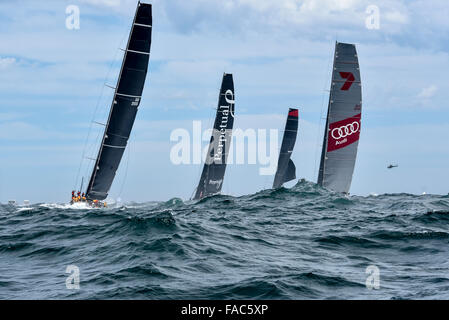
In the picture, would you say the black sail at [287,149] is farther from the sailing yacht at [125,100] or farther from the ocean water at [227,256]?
the ocean water at [227,256]

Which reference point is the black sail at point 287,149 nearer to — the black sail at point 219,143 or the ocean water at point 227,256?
the black sail at point 219,143

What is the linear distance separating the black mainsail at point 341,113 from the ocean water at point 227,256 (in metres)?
17.4

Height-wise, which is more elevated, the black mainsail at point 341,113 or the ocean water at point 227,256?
the black mainsail at point 341,113

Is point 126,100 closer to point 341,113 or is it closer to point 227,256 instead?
point 341,113

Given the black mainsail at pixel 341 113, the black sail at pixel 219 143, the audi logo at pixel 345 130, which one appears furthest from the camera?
the black sail at pixel 219 143

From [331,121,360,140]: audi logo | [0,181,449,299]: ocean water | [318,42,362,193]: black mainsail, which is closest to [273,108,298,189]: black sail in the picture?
[318,42,362,193]: black mainsail

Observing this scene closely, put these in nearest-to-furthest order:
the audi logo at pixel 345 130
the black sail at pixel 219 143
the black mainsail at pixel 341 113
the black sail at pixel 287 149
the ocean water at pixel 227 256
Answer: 1. the ocean water at pixel 227 256
2. the black mainsail at pixel 341 113
3. the audi logo at pixel 345 130
4. the black sail at pixel 219 143
5. the black sail at pixel 287 149

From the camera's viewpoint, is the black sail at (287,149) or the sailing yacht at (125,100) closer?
the sailing yacht at (125,100)

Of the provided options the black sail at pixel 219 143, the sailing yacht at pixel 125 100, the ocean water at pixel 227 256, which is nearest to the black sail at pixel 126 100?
the sailing yacht at pixel 125 100

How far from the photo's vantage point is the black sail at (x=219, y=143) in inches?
1788

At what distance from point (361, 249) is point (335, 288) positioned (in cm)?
446

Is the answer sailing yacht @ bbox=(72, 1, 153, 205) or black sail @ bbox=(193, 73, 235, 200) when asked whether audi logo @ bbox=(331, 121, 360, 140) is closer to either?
black sail @ bbox=(193, 73, 235, 200)

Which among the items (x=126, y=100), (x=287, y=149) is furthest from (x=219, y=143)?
(x=126, y=100)

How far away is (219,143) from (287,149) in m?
7.66
